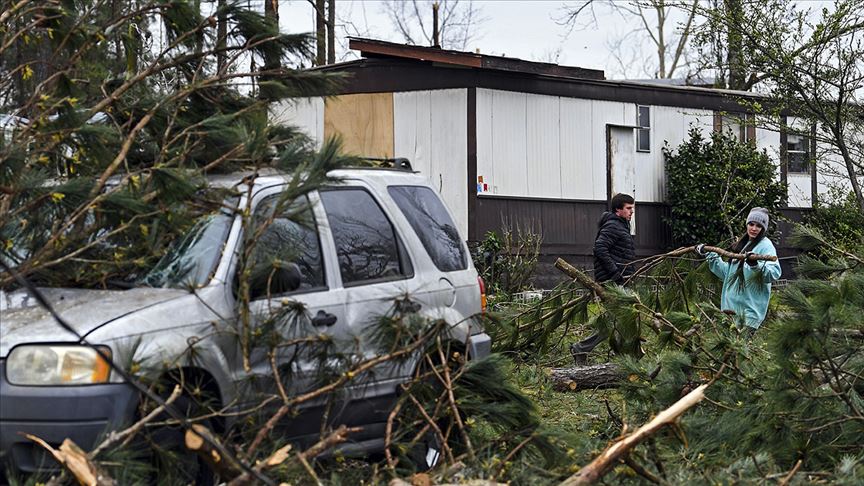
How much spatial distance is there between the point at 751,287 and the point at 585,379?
1.63m

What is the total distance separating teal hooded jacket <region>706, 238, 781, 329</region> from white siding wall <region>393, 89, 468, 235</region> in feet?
27.4

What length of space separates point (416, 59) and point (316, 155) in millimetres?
12463

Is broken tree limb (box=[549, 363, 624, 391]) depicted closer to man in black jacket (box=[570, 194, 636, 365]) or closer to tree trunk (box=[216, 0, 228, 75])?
man in black jacket (box=[570, 194, 636, 365])

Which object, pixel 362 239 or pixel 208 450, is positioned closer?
pixel 208 450

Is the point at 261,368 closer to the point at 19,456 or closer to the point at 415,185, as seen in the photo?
the point at 19,456

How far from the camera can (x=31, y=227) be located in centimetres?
561

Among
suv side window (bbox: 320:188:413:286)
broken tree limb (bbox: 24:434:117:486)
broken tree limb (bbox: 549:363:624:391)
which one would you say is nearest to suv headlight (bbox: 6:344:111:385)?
broken tree limb (bbox: 24:434:117:486)

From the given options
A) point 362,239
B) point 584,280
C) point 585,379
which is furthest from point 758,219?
point 362,239

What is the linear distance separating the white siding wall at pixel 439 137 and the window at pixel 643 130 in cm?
420

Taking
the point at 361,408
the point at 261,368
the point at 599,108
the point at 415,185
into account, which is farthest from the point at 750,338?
the point at 599,108

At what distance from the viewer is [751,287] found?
917 centimetres

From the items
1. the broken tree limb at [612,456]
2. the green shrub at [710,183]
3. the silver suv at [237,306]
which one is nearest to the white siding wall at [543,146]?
the green shrub at [710,183]

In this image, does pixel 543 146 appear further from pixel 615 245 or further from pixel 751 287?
pixel 751 287

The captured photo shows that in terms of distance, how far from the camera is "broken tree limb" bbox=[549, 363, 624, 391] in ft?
32.0
